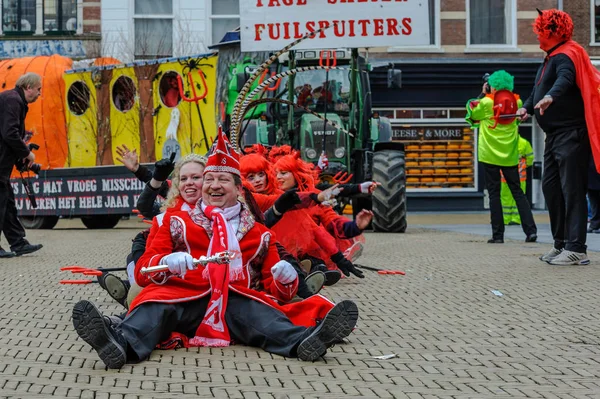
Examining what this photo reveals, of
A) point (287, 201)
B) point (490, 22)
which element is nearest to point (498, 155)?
point (287, 201)

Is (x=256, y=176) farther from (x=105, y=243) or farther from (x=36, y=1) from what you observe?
(x=36, y=1)

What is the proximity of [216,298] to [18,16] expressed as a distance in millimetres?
26648

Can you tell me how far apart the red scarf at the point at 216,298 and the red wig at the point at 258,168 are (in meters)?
2.22

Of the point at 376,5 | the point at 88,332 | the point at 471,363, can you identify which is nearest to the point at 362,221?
the point at 471,363

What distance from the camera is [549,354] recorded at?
221 inches

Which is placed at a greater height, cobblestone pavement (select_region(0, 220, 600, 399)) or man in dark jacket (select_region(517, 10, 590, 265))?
man in dark jacket (select_region(517, 10, 590, 265))

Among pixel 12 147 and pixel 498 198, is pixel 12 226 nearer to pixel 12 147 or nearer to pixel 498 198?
pixel 12 147

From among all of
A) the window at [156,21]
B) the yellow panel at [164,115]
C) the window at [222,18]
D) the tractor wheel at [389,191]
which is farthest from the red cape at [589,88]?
the window at [222,18]

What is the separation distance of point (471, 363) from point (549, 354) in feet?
1.59

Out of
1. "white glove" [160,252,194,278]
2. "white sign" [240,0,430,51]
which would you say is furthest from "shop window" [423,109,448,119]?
"white glove" [160,252,194,278]

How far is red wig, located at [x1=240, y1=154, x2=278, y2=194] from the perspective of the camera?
810 centimetres

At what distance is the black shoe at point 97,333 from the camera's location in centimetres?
494

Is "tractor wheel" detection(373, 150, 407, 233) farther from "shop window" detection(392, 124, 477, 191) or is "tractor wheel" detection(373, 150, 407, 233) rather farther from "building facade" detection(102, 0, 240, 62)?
"building facade" detection(102, 0, 240, 62)

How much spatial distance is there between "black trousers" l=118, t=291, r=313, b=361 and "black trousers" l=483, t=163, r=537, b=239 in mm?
8852
